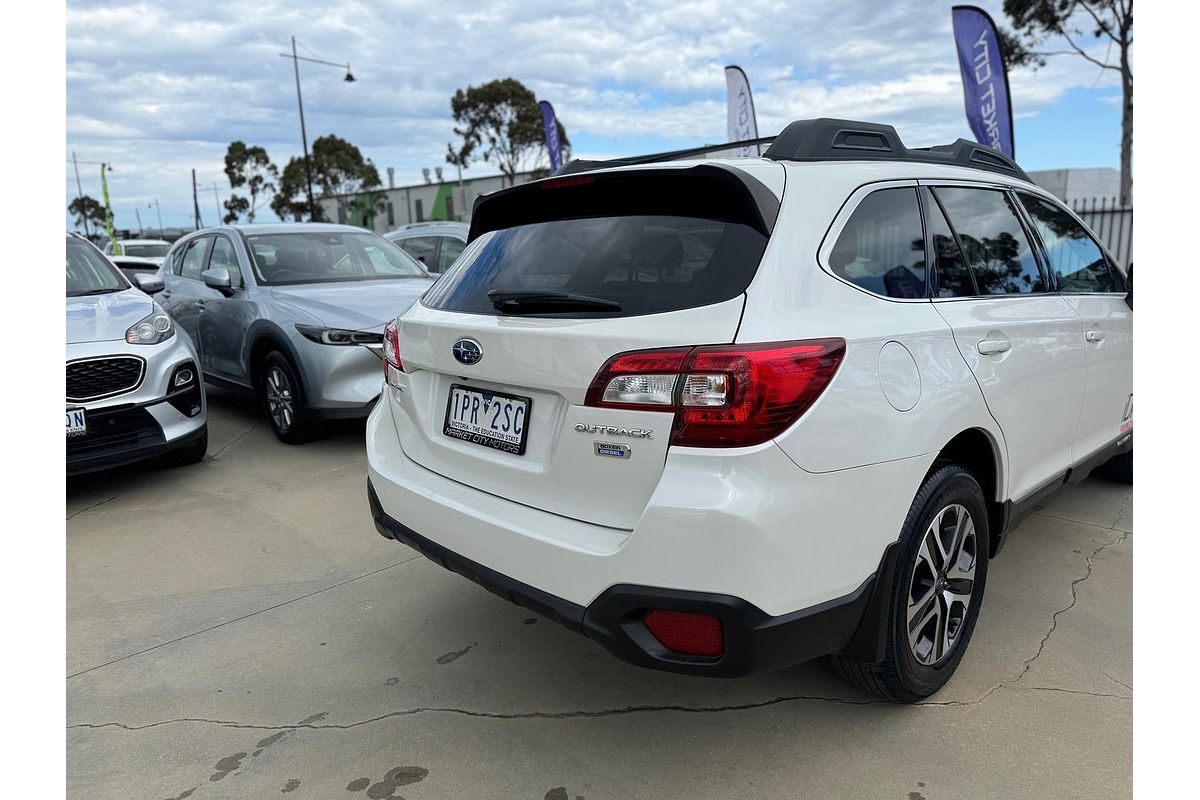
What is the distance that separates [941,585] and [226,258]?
6.43 meters

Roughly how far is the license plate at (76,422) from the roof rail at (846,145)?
411 centimetres

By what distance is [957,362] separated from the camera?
245 centimetres

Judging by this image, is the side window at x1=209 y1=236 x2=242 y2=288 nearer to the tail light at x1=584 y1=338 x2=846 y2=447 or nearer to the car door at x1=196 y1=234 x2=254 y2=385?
the car door at x1=196 y1=234 x2=254 y2=385

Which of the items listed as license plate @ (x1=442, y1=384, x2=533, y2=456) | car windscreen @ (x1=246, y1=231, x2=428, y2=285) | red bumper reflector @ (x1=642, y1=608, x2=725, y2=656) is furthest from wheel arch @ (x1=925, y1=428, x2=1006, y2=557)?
car windscreen @ (x1=246, y1=231, x2=428, y2=285)

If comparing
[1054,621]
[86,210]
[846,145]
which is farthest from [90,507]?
[86,210]

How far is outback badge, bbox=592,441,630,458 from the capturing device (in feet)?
6.72

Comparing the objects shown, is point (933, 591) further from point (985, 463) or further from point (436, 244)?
point (436, 244)

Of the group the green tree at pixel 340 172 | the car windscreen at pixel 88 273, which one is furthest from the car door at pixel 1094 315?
the green tree at pixel 340 172

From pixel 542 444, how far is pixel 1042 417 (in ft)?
6.41

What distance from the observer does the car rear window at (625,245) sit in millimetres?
2125

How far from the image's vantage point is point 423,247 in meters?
10.8

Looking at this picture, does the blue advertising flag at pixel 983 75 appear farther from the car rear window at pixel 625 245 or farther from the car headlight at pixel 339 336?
the car rear window at pixel 625 245
